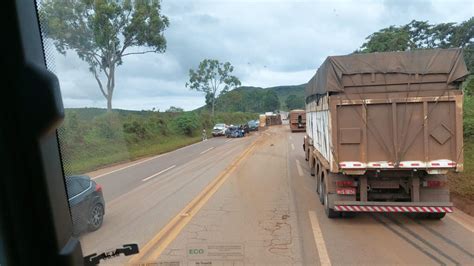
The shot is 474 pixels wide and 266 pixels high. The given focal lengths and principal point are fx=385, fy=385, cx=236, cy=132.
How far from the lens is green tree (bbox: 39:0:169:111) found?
6.64ft

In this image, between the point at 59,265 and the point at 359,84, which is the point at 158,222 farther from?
the point at 59,265

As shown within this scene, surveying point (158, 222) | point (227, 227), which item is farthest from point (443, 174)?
point (158, 222)

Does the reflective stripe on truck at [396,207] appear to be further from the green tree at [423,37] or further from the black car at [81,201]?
the green tree at [423,37]

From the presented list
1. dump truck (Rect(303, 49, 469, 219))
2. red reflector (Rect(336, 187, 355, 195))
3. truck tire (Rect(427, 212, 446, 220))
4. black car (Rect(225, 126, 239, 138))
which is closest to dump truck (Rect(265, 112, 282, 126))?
black car (Rect(225, 126, 239, 138))

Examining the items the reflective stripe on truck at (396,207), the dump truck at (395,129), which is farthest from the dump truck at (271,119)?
the reflective stripe on truck at (396,207)

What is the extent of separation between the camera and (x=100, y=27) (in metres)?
2.47

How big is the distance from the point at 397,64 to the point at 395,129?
1230 millimetres

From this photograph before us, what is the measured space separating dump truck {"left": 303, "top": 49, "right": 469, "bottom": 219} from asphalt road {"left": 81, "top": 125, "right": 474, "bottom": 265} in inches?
20.2

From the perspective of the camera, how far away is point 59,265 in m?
1.79

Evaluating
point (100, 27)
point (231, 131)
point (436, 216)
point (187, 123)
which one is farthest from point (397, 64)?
point (231, 131)

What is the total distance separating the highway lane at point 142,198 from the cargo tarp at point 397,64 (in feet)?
13.5

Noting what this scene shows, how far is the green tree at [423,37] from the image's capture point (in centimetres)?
3734

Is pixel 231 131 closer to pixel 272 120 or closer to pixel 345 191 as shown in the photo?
pixel 272 120

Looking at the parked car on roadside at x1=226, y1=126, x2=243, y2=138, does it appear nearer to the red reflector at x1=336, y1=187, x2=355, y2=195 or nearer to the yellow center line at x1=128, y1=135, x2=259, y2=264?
the yellow center line at x1=128, y1=135, x2=259, y2=264
